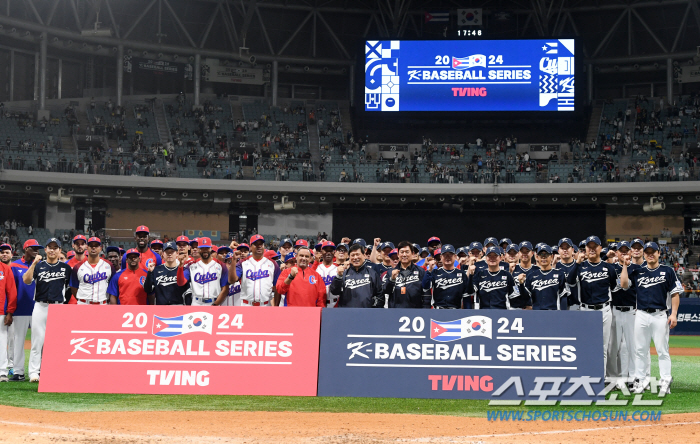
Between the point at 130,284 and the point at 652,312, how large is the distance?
7749 mm

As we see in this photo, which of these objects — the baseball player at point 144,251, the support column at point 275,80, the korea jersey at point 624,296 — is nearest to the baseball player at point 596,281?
the korea jersey at point 624,296

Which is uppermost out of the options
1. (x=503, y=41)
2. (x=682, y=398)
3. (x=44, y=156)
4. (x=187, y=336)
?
(x=503, y=41)

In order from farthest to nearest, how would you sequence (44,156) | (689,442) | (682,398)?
(44,156), (682,398), (689,442)

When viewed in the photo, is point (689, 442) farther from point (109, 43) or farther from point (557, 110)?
point (109, 43)

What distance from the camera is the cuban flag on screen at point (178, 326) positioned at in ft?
32.9

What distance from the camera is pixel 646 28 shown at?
44469 mm

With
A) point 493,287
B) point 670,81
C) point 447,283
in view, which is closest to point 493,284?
point 493,287

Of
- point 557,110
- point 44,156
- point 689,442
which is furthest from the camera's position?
point 557,110

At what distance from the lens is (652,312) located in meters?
10.7

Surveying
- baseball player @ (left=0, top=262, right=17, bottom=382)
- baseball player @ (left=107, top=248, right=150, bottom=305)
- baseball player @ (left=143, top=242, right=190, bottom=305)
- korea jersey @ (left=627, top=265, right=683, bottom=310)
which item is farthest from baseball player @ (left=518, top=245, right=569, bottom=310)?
baseball player @ (left=0, top=262, right=17, bottom=382)

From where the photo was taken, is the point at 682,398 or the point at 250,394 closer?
the point at 250,394

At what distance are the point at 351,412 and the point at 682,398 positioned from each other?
4918mm

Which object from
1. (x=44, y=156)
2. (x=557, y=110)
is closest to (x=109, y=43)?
(x=44, y=156)

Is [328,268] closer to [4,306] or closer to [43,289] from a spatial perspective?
[43,289]
